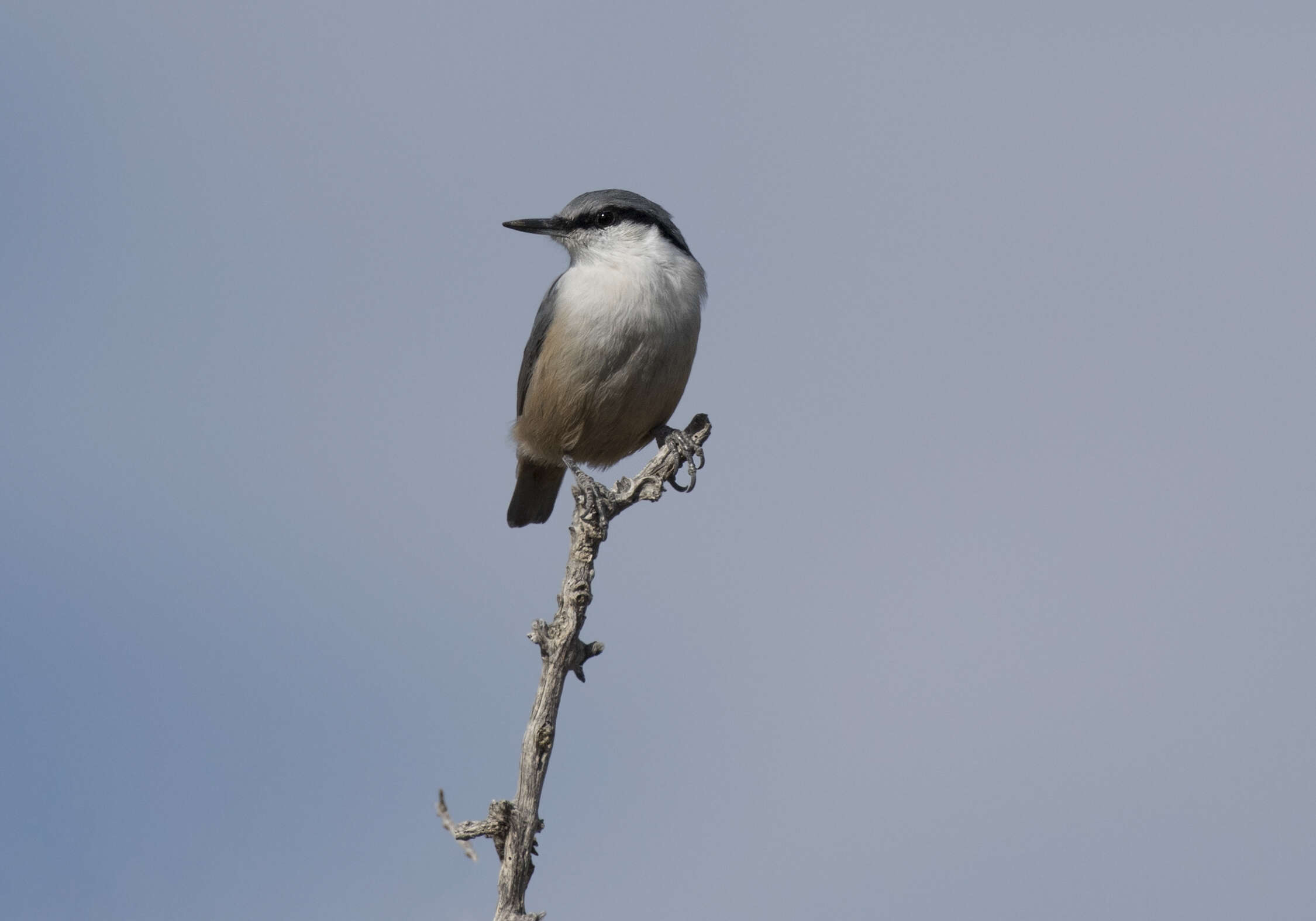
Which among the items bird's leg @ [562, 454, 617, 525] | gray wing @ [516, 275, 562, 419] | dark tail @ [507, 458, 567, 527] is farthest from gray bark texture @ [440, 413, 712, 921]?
dark tail @ [507, 458, 567, 527]

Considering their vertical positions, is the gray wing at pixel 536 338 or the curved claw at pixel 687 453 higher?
the gray wing at pixel 536 338

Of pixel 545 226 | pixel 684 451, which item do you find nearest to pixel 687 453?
pixel 684 451

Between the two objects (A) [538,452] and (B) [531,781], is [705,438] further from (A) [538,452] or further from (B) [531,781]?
(B) [531,781]

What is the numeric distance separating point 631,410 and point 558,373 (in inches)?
18.5

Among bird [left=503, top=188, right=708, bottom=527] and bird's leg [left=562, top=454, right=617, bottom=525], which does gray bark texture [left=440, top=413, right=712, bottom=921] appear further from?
bird [left=503, top=188, right=708, bottom=527]

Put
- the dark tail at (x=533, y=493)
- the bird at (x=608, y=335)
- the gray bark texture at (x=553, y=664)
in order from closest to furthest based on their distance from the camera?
the gray bark texture at (x=553, y=664), the bird at (x=608, y=335), the dark tail at (x=533, y=493)

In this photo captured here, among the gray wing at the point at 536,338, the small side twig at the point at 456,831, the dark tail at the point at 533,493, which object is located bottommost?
the small side twig at the point at 456,831

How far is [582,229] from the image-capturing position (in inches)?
284

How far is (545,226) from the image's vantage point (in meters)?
7.31

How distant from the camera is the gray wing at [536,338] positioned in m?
7.01

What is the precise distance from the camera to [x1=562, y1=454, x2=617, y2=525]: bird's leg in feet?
16.9

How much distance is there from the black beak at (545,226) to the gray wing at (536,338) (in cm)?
30

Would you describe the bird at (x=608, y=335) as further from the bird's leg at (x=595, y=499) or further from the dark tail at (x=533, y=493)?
the bird's leg at (x=595, y=499)

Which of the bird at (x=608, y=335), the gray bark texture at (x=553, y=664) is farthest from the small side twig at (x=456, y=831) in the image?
the bird at (x=608, y=335)
